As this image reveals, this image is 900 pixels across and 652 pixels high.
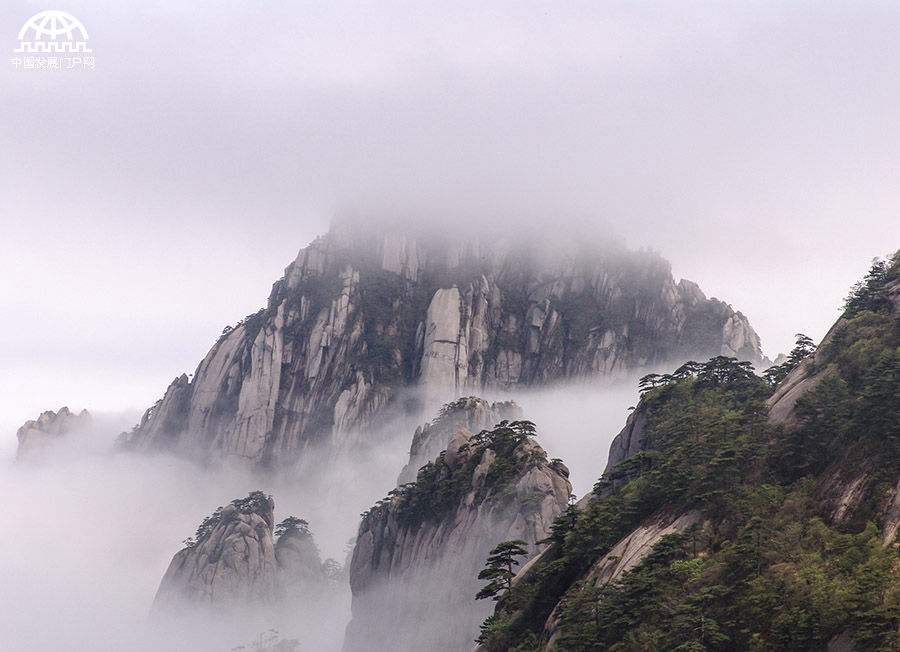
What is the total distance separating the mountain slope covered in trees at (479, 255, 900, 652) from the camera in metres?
73.4

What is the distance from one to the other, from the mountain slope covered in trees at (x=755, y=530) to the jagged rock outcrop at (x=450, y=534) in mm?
20481

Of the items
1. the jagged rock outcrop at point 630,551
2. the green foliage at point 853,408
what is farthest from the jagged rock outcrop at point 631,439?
the green foliage at point 853,408

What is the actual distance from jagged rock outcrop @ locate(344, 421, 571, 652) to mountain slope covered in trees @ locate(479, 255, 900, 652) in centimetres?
2048

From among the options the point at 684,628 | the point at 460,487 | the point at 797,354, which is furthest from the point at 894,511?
the point at 460,487

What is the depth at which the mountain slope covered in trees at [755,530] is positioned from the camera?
73375mm

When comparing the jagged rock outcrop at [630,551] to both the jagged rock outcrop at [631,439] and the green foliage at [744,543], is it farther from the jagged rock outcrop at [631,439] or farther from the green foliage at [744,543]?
the jagged rock outcrop at [631,439]

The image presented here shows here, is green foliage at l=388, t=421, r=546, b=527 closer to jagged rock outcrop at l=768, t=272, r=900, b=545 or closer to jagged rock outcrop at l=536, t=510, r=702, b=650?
jagged rock outcrop at l=536, t=510, r=702, b=650

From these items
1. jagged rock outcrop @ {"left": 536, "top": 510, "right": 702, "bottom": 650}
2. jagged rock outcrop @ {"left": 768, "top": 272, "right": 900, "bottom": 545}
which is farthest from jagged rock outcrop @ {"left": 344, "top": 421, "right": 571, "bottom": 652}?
jagged rock outcrop @ {"left": 768, "top": 272, "right": 900, "bottom": 545}

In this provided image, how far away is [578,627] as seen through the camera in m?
87.7

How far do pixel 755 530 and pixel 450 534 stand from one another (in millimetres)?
66025

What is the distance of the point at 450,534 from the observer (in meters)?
144

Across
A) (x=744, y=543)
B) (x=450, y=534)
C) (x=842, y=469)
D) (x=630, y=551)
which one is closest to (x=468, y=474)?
(x=450, y=534)

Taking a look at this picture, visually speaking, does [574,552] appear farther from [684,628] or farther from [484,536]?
[484,536]

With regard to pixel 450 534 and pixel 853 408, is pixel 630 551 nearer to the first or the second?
pixel 853 408
